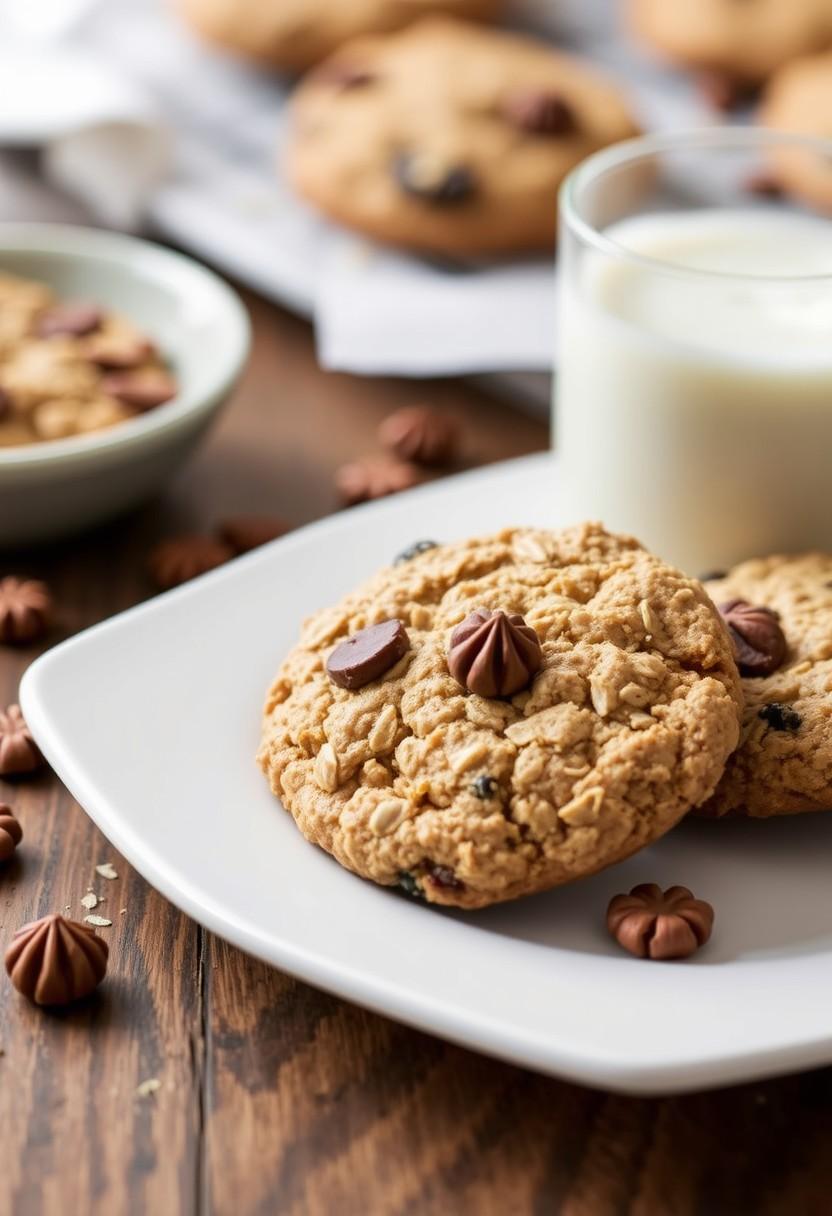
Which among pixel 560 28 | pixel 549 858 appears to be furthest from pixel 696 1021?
pixel 560 28

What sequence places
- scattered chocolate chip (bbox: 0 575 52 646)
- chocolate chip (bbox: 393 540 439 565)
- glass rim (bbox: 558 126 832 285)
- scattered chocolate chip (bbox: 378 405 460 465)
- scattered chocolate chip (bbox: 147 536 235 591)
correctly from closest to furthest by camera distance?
chocolate chip (bbox: 393 540 439 565) < glass rim (bbox: 558 126 832 285) < scattered chocolate chip (bbox: 0 575 52 646) < scattered chocolate chip (bbox: 147 536 235 591) < scattered chocolate chip (bbox: 378 405 460 465)

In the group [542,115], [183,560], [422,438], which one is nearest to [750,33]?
[542,115]

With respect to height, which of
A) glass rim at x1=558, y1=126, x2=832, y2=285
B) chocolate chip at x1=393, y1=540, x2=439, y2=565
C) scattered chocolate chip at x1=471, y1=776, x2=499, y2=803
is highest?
glass rim at x1=558, y1=126, x2=832, y2=285

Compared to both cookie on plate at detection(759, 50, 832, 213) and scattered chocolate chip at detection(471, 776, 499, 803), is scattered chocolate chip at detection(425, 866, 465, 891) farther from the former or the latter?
cookie on plate at detection(759, 50, 832, 213)

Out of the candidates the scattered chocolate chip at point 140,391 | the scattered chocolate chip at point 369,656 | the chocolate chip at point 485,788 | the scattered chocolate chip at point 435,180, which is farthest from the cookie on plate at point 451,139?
the chocolate chip at point 485,788

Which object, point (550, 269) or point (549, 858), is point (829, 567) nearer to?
point (549, 858)

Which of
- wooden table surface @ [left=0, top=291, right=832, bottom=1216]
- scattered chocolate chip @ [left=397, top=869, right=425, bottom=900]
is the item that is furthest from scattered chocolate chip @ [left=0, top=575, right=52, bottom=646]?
scattered chocolate chip @ [left=397, top=869, right=425, bottom=900]

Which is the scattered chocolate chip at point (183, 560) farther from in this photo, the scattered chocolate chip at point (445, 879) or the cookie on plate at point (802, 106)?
the cookie on plate at point (802, 106)
